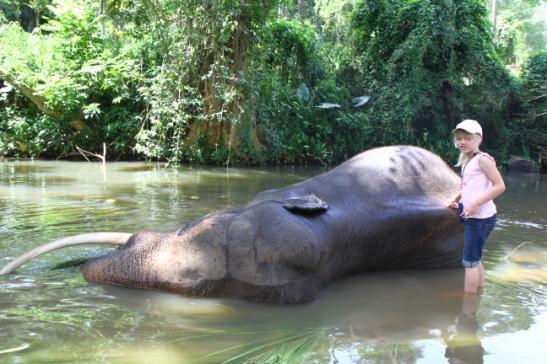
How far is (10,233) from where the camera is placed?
4781mm

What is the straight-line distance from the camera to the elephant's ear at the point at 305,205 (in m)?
3.57

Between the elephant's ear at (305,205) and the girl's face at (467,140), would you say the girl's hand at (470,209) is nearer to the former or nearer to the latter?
the girl's face at (467,140)

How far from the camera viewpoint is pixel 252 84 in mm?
12516

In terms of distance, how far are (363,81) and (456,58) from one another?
308 centimetres

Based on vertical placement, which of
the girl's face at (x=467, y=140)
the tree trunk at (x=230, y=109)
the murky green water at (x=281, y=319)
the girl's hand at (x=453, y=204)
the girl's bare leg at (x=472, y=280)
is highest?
the tree trunk at (x=230, y=109)

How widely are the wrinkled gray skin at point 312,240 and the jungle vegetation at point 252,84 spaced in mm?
8030

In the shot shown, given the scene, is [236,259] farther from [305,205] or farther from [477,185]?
[477,185]

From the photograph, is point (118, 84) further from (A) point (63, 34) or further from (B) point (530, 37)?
(B) point (530, 37)

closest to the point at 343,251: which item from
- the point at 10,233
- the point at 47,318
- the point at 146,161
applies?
the point at 47,318

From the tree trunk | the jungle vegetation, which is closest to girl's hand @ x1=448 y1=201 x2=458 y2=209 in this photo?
the jungle vegetation

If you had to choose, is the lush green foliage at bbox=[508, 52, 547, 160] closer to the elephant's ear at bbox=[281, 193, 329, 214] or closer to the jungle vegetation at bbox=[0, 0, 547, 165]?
the jungle vegetation at bbox=[0, 0, 547, 165]

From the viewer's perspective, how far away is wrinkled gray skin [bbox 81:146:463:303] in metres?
3.33

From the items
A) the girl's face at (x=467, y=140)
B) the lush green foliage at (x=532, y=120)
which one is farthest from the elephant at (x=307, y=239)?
the lush green foliage at (x=532, y=120)

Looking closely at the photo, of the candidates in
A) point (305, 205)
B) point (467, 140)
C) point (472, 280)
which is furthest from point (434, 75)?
point (305, 205)
